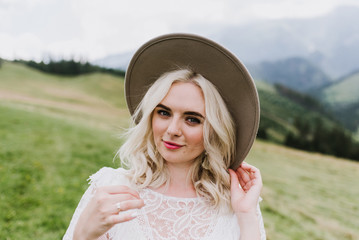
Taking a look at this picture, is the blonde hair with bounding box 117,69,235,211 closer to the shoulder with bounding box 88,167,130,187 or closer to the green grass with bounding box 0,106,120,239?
the shoulder with bounding box 88,167,130,187

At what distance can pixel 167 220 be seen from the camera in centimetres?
189

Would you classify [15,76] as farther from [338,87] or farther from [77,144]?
[338,87]

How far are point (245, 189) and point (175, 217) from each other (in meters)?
0.60

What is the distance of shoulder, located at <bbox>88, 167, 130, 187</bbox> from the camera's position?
1.94 metres

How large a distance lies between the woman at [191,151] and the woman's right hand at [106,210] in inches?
13.3

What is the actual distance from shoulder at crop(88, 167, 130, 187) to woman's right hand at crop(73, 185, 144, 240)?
17.2 inches

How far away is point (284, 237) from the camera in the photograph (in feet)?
23.1

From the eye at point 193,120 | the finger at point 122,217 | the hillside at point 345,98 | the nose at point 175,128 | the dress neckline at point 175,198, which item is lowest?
the hillside at point 345,98

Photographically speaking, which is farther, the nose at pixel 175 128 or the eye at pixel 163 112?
the eye at pixel 163 112

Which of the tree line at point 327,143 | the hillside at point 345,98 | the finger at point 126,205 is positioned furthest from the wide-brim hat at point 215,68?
the hillside at point 345,98

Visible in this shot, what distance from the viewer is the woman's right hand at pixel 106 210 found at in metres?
1.39

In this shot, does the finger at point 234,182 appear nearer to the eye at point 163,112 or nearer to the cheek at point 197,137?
the cheek at point 197,137

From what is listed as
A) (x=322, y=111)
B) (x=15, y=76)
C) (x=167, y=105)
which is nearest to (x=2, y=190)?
(x=167, y=105)

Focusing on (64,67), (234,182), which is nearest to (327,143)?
(234,182)
